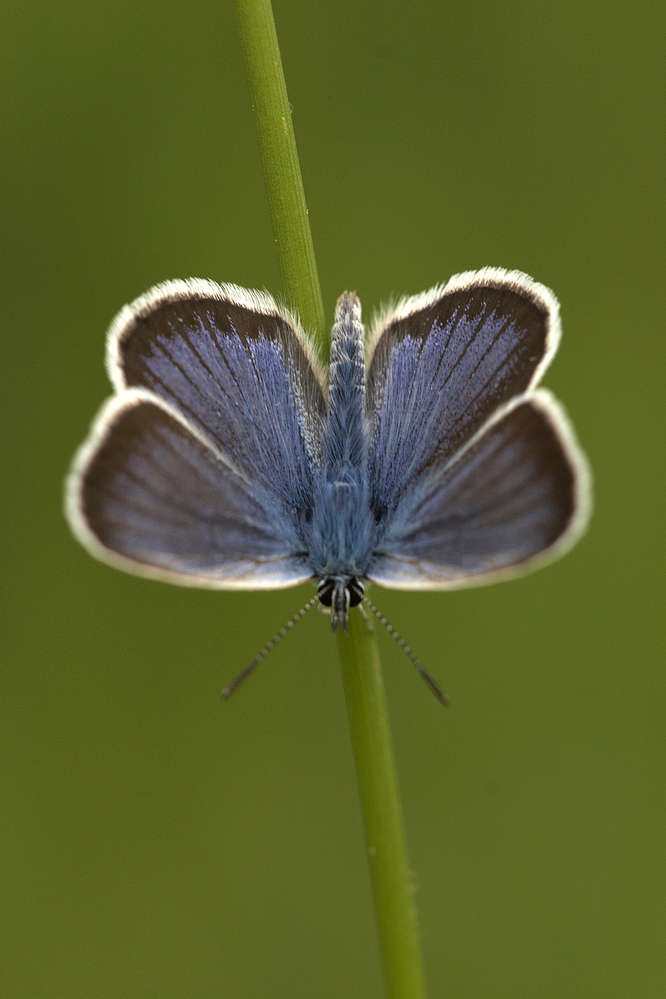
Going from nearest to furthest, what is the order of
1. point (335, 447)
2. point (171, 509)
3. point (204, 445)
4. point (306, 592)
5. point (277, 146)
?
point (277, 146) → point (171, 509) → point (204, 445) → point (335, 447) → point (306, 592)

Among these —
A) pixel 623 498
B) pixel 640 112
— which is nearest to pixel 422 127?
pixel 640 112

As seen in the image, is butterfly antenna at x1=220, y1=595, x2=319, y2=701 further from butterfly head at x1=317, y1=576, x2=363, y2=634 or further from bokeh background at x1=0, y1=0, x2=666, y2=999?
bokeh background at x1=0, y1=0, x2=666, y2=999

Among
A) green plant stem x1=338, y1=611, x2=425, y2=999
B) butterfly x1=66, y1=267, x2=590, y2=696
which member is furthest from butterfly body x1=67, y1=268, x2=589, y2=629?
green plant stem x1=338, y1=611, x2=425, y2=999

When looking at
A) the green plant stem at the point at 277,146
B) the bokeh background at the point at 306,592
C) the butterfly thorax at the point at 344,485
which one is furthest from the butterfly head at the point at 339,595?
the bokeh background at the point at 306,592

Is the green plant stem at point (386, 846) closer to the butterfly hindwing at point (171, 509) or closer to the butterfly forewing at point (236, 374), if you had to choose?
the butterfly hindwing at point (171, 509)

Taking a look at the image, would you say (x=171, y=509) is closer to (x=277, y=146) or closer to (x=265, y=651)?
(x=265, y=651)

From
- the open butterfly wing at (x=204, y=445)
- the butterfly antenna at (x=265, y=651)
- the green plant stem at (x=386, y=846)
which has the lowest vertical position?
the green plant stem at (x=386, y=846)

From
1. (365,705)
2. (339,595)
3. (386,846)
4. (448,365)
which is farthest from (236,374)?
(386,846)
